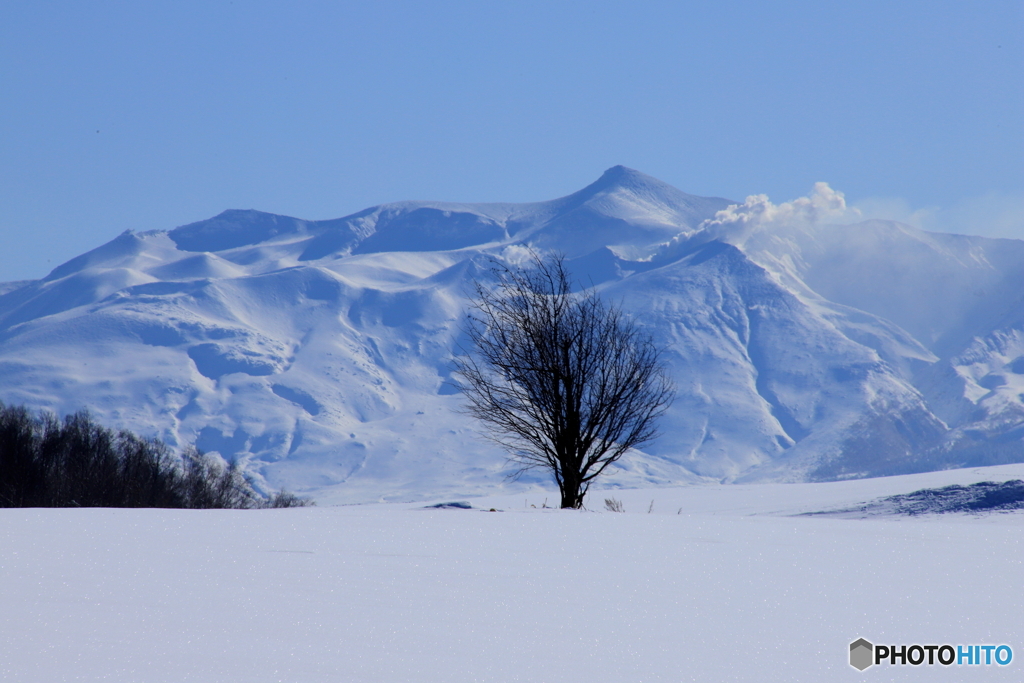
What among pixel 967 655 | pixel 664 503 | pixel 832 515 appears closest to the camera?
pixel 967 655

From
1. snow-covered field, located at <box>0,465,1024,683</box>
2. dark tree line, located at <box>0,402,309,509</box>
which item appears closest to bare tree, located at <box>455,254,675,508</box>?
snow-covered field, located at <box>0,465,1024,683</box>

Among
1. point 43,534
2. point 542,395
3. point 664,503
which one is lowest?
point 664,503

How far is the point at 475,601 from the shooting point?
6.28 m

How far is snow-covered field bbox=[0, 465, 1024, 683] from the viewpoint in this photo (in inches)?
193

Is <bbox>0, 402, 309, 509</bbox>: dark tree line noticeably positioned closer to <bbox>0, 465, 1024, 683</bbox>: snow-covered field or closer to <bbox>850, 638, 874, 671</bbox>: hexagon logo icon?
<bbox>0, 465, 1024, 683</bbox>: snow-covered field

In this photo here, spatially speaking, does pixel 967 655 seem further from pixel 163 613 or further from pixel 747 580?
pixel 163 613

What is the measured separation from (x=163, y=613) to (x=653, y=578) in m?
3.74

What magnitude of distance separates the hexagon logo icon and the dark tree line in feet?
158

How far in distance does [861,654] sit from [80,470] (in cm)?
6394

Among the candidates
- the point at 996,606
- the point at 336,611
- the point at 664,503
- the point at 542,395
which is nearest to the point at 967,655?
the point at 996,606

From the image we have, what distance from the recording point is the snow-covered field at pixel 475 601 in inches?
193

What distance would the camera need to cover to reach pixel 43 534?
28.3 ft

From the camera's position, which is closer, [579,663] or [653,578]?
[579,663]

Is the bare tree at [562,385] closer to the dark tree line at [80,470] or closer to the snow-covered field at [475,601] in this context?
the snow-covered field at [475,601]
